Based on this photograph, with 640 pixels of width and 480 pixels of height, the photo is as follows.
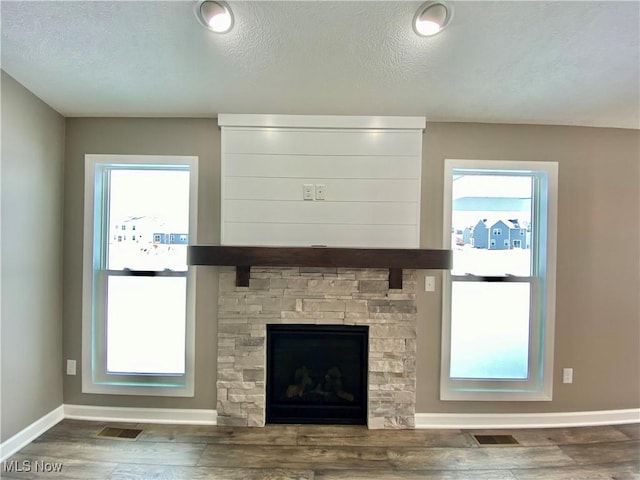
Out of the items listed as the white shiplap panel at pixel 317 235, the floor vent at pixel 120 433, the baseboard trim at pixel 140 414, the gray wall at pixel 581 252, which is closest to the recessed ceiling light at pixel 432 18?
the gray wall at pixel 581 252

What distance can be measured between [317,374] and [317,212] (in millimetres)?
1286

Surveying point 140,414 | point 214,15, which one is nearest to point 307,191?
point 214,15

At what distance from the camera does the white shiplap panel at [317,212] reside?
2180 millimetres

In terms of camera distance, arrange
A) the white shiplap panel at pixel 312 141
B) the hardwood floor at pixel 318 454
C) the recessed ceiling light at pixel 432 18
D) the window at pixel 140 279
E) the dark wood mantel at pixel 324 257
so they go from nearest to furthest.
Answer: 1. the recessed ceiling light at pixel 432 18
2. the hardwood floor at pixel 318 454
3. the dark wood mantel at pixel 324 257
4. the white shiplap panel at pixel 312 141
5. the window at pixel 140 279

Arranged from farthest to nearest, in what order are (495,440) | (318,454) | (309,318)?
(309,318) < (495,440) < (318,454)

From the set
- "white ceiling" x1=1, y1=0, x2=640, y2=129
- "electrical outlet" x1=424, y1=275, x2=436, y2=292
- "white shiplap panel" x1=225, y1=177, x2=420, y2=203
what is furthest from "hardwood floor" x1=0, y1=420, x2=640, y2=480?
→ "white ceiling" x1=1, y1=0, x2=640, y2=129

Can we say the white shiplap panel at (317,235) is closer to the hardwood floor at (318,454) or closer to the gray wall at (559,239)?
the gray wall at (559,239)

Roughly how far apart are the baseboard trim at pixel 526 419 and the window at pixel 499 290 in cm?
19

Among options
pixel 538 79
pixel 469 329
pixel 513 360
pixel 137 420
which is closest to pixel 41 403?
pixel 137 420

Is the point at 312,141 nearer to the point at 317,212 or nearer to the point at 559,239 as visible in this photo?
the point at 317,212

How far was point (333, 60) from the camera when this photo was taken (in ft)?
5.54

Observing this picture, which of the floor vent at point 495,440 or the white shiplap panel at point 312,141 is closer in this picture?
the floor vent at point 495,440

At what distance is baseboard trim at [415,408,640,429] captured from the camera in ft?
7.30

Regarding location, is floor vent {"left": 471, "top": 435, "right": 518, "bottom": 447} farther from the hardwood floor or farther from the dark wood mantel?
the dark wood mantel
